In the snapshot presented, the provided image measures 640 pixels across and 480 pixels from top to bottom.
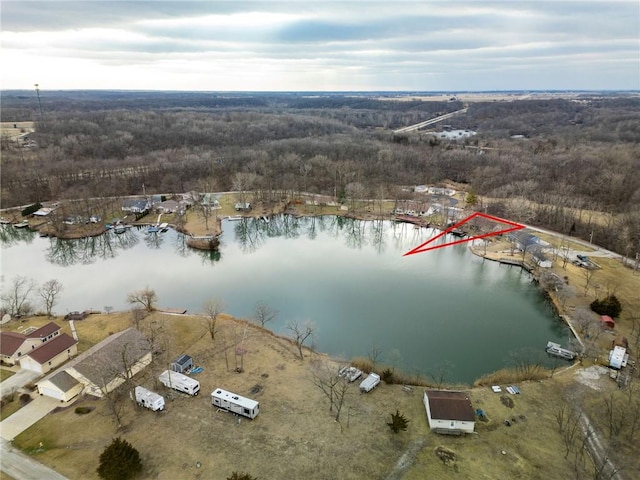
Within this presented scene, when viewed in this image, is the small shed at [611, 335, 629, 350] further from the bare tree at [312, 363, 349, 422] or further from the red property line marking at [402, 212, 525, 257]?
the red property line marking at [402, 212, 525, 257]

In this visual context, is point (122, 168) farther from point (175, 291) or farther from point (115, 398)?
point (115, 398)

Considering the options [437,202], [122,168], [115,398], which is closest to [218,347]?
[115,398]

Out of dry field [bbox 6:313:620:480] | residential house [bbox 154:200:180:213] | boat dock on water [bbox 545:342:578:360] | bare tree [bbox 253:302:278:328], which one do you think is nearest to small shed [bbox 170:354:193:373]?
dry field [bbox 6:313:620:480]

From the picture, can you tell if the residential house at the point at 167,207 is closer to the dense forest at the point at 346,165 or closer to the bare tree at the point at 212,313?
the dense forest at the point at 346,165

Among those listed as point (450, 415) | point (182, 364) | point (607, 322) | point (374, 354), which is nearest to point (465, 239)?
point (607, 322)

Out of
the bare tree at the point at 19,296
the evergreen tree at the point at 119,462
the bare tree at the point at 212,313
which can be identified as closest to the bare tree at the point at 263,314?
the bare tree at the point at 212,313
